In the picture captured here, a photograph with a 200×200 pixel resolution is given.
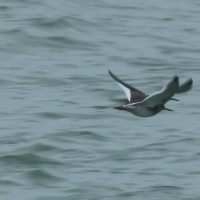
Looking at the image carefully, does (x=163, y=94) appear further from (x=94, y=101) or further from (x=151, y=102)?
(x=94, y=101)

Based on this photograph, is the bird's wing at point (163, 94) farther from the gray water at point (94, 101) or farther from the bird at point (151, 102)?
the gray water at point (94, 101)

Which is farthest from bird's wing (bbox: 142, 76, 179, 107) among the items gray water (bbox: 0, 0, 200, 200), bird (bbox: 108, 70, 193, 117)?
gray water (bbox: 0, 0, 200, 200)

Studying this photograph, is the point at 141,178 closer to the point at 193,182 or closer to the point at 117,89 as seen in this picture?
the point at 193,182

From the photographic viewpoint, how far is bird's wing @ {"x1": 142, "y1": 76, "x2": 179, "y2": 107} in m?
7.13

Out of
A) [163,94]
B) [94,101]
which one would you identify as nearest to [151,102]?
[163,94]

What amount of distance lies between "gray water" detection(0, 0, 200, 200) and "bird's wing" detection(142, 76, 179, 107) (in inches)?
34.4

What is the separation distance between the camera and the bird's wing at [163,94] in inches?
281

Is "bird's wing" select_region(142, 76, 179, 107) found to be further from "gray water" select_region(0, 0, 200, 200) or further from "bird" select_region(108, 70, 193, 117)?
"gray water" select_region(0, 0, 200, 200)

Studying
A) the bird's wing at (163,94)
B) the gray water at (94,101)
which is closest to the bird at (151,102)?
the bird's wing at (163,94)

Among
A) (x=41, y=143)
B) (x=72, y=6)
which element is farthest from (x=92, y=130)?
(x=72, y=6)

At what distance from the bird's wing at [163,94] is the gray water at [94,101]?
2.87ft

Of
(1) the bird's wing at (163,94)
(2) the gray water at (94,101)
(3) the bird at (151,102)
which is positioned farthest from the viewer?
(2) the gray water at (94,101)

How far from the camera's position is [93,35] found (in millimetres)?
14438

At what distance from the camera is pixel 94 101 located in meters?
11.0
